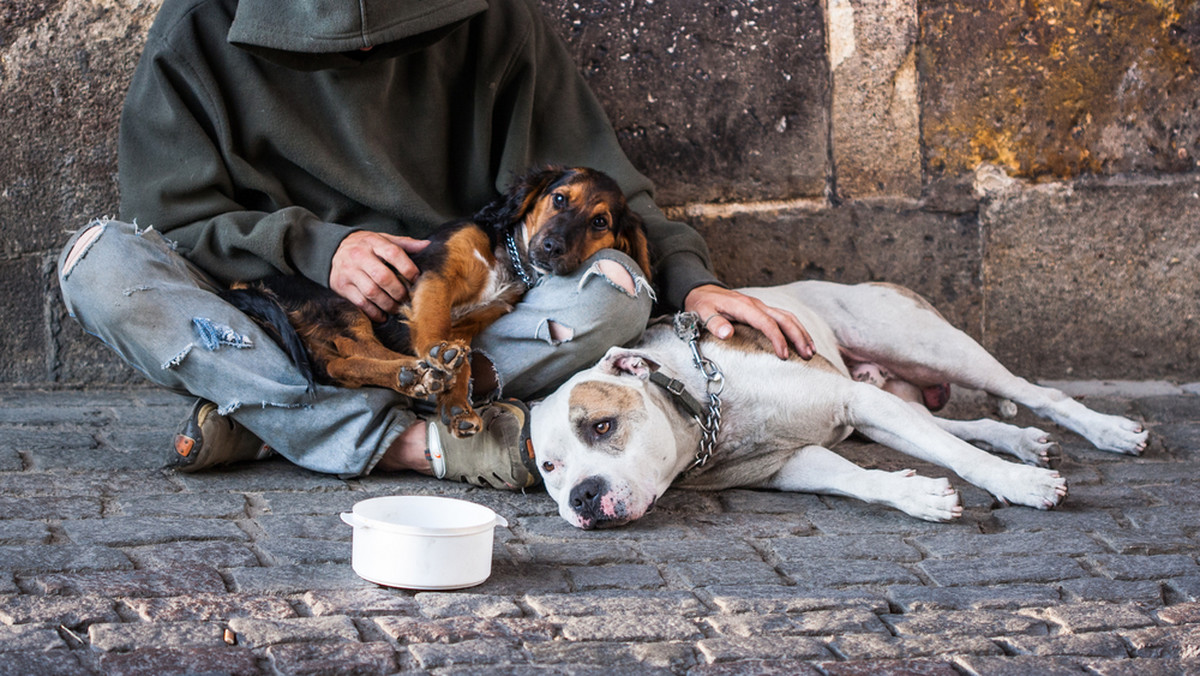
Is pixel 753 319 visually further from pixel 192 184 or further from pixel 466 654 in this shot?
pixel 192 184

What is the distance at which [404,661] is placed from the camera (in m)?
1.75

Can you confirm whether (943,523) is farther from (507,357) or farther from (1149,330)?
(1149,330)

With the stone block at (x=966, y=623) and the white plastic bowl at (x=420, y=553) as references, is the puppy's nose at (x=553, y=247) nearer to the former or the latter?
→ the white plastic bowl at (x=420, y=553)

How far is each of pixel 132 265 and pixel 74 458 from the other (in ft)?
2.10

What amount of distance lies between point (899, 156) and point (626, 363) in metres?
1.96

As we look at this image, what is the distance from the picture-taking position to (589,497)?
254 cm

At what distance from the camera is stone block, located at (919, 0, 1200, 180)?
4.13 metres

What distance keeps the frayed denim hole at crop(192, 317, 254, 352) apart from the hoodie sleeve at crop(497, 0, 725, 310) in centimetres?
116

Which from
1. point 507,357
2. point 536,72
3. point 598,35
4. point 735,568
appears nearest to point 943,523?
point 735,568

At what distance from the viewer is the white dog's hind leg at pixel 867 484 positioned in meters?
2.66

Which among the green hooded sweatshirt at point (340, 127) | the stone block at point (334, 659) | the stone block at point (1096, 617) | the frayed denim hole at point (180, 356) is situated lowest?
the stone block at point (1096, 617)

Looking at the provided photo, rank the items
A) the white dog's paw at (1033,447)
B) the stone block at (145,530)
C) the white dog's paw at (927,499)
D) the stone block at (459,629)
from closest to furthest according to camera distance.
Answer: the stone block at (459,629) → the stone block at (145,530) → the white dog's paw at (927,499) → the white dog's paw at (1033,447)

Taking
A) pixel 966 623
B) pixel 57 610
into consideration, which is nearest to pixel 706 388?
pixel 966 623

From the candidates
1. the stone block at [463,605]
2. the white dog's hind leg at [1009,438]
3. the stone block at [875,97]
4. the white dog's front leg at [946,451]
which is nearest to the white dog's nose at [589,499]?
the stone block at [463,605]
